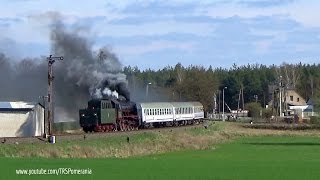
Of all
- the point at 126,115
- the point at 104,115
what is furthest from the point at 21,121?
the point at 126,115

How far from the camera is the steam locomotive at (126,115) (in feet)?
218

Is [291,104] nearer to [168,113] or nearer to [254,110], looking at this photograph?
[254,110]

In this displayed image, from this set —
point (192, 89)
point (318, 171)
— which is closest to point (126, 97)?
point (318, 171)

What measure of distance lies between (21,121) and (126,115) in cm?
996

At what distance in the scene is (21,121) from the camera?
233 feet

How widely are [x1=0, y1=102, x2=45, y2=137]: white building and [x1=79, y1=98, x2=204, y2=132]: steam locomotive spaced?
19.8ft

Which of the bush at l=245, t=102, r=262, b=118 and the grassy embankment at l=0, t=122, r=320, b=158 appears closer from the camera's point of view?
the grassy embankment at l=0, t=122, r=320, b=158

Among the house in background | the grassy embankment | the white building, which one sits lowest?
the grassy embankment

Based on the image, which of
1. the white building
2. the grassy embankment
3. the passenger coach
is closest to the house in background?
the passenger coach

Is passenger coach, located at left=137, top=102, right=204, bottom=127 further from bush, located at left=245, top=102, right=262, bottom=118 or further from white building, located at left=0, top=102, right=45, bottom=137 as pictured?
bush, located at left=245, top=102, right=262, bottom=118

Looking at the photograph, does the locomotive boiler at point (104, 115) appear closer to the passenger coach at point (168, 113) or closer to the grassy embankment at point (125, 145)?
the grassy embankment at point (125, 145)

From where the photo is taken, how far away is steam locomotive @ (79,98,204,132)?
6631cm

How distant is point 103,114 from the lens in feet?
217

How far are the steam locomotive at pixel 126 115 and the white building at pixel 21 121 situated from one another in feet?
19.8
